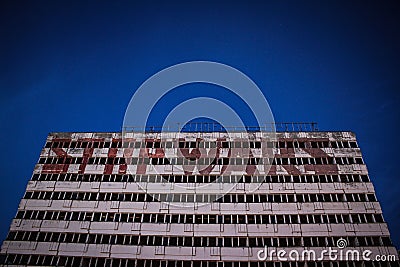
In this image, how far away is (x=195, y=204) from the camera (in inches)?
1357

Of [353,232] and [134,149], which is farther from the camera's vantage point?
[134,149]

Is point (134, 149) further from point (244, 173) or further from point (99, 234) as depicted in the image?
point (244, 173)

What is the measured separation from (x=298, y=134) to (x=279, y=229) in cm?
1358

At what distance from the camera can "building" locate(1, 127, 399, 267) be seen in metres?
31.6

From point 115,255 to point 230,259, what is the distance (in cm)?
1287

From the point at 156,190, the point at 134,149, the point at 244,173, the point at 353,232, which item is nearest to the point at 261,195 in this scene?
Answer: the point at 244,173

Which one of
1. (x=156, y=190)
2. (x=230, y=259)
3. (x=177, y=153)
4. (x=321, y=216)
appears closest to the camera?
(x=230, y=259)

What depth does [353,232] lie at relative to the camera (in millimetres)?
31969

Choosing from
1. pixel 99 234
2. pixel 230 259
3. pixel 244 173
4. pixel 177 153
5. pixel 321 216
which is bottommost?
pixel 230 259

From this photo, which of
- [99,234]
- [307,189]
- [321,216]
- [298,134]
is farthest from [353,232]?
[99,234]

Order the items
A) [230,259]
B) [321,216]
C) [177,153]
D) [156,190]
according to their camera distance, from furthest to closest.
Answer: [177,153], [156,190], [321,216], [230,259]

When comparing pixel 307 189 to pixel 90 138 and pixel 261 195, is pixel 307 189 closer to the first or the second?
pixel 261 195

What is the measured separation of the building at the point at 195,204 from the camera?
3164cm

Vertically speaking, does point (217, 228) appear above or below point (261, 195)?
below
